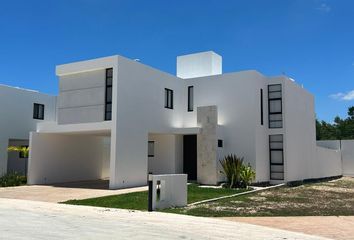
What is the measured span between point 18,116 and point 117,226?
64.6 ft

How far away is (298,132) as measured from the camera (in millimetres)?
24953

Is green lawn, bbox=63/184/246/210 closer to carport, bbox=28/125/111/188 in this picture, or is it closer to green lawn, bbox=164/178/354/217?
green lawn, bbox=164/178/354/217

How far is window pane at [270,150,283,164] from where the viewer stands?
74.3 feet

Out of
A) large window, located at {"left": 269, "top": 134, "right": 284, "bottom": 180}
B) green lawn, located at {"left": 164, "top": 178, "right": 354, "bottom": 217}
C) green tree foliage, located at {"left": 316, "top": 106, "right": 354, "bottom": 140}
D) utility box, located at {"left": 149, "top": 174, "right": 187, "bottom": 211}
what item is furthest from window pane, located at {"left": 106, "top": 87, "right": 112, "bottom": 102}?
green tree foliage, located at {"left": 316, "top": 106, "right": 354, "bottom": 140}

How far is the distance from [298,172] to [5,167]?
19.2 metres

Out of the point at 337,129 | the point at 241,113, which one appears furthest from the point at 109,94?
the point at 337,129

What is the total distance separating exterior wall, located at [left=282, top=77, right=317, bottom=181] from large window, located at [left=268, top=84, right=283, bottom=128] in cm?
30

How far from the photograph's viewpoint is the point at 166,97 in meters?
22.6

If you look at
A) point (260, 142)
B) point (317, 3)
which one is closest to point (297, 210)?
point (317, 3)

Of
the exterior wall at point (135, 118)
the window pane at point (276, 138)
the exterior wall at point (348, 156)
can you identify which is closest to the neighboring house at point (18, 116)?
the exterior wall at point (135, 118)

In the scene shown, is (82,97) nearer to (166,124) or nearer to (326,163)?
(166,124)

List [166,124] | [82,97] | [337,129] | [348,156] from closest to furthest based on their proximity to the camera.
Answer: [82,97] → [166,124] → [348,156] → [337,129]

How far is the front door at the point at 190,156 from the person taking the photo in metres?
23.2

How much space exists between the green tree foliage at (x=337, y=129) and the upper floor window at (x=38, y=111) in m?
46.2
